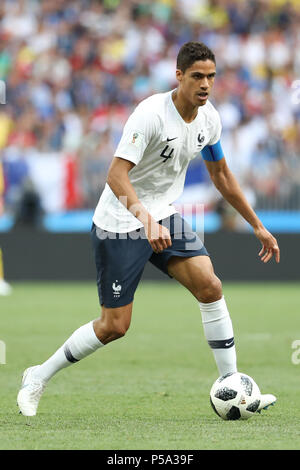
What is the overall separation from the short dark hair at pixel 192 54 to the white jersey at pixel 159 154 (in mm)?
311

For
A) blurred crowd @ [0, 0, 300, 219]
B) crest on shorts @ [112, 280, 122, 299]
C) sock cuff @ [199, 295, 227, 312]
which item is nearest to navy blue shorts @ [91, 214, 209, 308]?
crest on shorts @ [112, 280, 122, 299]

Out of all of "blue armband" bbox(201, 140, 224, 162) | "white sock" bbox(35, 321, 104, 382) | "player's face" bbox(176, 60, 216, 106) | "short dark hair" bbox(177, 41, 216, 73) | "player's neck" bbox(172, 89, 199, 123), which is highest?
"short dark hair" bbox(177, 41, 216, 73)

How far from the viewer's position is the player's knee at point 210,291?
20.9 ft

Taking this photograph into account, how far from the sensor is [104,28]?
20328 millimetres

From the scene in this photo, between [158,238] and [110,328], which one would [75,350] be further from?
[158,238]

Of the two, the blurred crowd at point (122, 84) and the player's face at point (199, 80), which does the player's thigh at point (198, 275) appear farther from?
the blurred crowd at point (122, 84)

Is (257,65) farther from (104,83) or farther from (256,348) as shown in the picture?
(256,348)

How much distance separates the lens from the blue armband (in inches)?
267

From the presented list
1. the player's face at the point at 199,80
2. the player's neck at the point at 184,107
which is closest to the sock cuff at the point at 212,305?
the player's neck at the point at 184,107

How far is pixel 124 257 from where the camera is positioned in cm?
643

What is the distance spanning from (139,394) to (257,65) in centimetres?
1355

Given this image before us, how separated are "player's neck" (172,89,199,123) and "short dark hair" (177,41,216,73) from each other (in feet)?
0.71

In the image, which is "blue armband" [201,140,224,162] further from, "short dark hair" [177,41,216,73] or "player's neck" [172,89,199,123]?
"short dark hair" [177,41,216,73]
